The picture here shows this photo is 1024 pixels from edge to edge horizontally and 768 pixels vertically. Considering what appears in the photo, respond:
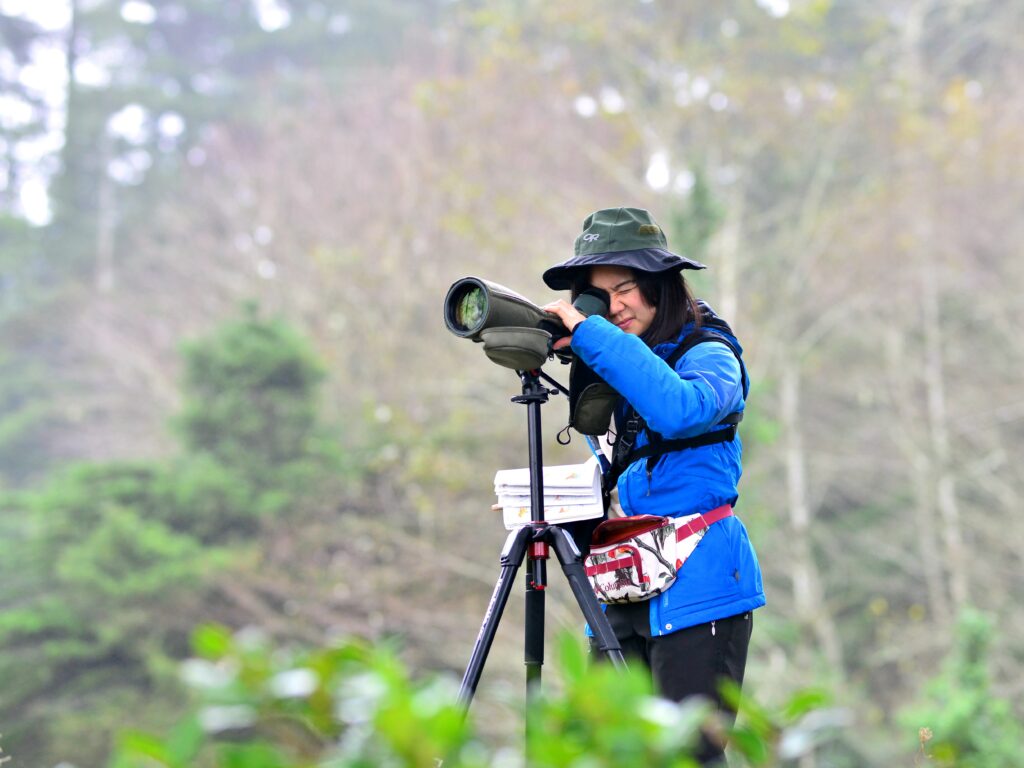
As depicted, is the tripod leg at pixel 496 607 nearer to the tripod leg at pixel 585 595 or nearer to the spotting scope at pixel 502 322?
the tripod leg at pixel 585 595

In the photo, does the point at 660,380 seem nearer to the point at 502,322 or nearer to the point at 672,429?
the point at 672,429

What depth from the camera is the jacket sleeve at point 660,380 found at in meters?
2.51

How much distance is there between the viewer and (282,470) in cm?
1423

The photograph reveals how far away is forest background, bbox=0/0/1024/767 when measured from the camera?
42.8 ft

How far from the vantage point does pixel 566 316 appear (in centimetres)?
267

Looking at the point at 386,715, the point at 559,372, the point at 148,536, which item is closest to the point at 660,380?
the point at 386,715

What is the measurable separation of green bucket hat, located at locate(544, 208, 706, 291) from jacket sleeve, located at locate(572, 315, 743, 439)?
18 cm

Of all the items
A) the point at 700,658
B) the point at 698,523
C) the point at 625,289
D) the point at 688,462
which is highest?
the point at 625,289

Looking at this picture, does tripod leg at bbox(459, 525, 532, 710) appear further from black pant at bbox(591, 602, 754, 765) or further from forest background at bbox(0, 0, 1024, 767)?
forest background at bbox(0, 0, 1024, 767)

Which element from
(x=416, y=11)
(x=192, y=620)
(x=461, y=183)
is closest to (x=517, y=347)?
(x=192, y=620)

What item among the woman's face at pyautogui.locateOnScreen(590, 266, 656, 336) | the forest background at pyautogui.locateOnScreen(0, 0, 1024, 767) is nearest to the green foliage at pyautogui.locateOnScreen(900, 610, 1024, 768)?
the forest background at pyautogui.locateOnScreen(0, 0, 1024, 767)

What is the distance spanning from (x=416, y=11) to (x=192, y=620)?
61.6ft

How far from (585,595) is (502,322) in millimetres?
542

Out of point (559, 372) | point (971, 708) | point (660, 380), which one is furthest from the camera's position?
point (559, 372)
